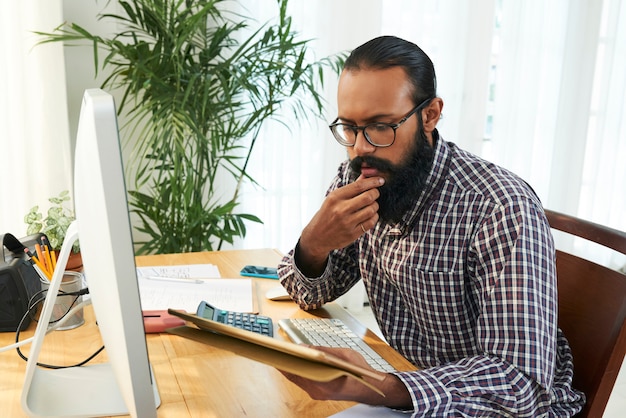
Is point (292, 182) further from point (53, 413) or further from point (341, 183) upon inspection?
point (53, 413)

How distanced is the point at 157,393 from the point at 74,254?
1.93ft

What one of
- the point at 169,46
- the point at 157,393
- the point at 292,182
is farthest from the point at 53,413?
the point at 292,182

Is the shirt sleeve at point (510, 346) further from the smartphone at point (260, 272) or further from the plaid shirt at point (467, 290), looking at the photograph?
the smartphone at point (260, 272)

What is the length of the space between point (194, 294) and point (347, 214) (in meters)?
0.42

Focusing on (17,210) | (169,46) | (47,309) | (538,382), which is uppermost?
(169,46)

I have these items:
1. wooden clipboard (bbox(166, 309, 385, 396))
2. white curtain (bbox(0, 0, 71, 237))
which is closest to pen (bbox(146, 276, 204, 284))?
wooden clipboard (bbox(166, 309, 385, 396))

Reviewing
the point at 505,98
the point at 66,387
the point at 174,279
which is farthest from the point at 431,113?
the point at 505,98

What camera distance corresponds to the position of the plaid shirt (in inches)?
37.7

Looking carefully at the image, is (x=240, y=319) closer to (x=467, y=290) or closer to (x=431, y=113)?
(x=467, y=290)

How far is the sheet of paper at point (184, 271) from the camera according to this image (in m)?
1.57

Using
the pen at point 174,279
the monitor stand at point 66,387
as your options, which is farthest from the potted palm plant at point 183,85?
the monitor stand at point 66,387

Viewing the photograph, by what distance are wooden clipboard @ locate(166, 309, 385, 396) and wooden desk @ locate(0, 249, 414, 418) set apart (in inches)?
9.8

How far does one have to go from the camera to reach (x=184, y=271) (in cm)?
161

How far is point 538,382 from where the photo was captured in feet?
3.16
